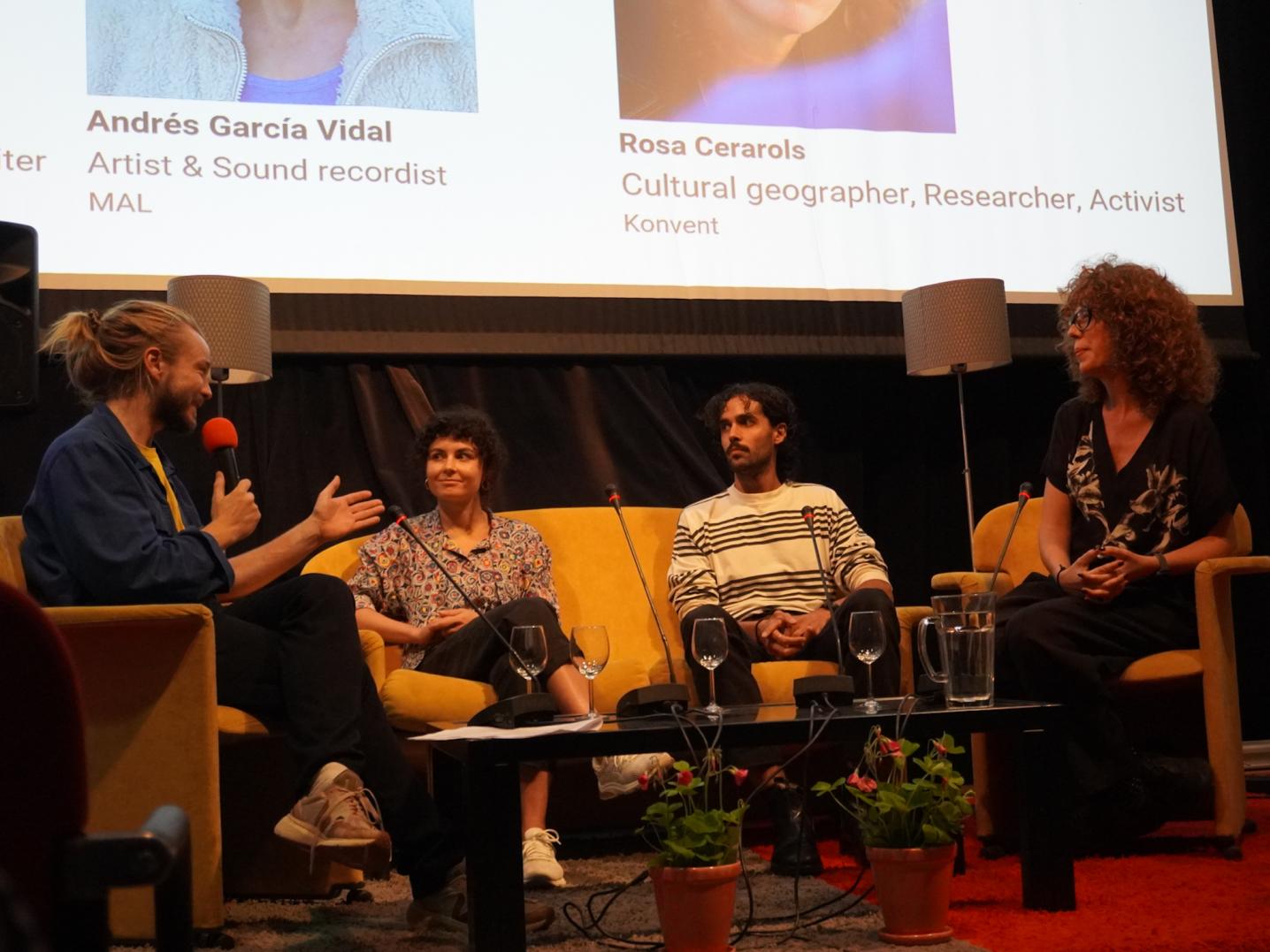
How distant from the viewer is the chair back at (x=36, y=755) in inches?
36.4

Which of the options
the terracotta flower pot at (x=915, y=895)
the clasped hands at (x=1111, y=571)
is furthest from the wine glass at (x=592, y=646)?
the clasped hands at (x=1111, y=571)

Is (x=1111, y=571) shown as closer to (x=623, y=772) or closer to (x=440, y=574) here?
(x=623, y=772)

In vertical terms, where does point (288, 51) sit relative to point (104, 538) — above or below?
above

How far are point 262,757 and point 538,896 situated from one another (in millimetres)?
597

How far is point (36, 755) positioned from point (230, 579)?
5.19 feet

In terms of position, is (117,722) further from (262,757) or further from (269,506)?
(269,506)

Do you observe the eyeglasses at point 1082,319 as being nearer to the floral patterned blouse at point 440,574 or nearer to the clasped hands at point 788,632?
the clasped hands at point 788,632

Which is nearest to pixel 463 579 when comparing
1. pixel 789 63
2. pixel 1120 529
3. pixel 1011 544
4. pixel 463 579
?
pixel 463 579

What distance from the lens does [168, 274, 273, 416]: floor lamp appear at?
3391mm

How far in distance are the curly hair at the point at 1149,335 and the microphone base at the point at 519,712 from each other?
1.69 meters

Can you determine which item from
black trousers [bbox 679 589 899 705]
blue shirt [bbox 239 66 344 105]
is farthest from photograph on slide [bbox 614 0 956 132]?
black trousers [bbox 679 589 899 705]

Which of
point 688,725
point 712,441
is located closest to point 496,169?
point 712,441

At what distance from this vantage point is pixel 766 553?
3.58 metres

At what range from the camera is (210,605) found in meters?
2.54
